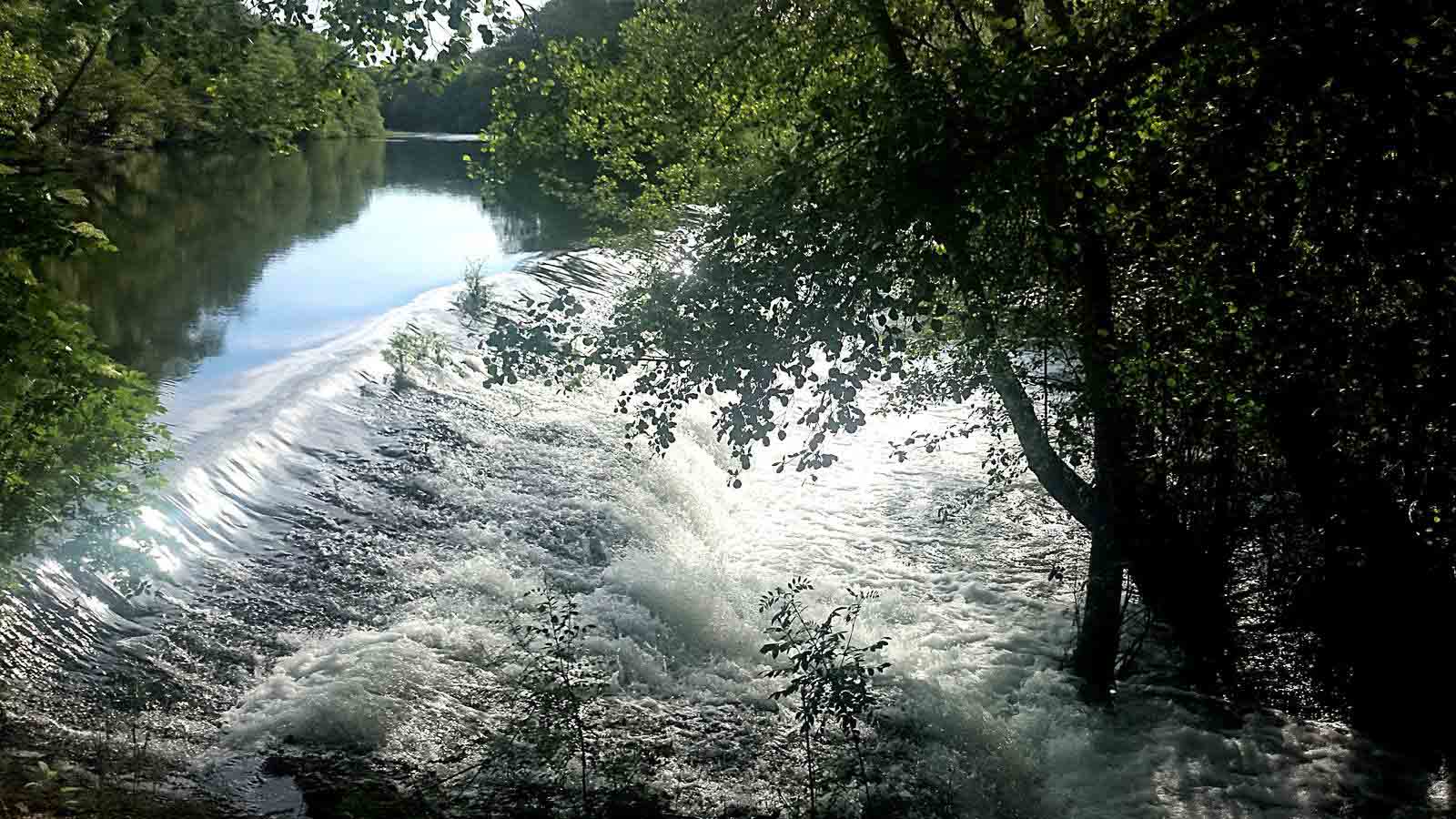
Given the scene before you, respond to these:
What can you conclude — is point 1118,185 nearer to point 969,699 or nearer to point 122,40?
point 969,699

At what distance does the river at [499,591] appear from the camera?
7.03m

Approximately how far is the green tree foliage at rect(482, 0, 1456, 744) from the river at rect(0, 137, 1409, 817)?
3.89 feet

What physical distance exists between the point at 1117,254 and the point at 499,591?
5.69 metres

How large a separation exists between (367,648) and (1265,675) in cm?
669

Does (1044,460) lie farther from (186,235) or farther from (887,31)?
(186,235)

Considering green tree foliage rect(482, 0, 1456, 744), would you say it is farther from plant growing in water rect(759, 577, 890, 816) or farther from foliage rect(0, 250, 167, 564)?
foliage rect(0, 250, 167, 564)

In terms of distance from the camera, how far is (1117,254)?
686cm

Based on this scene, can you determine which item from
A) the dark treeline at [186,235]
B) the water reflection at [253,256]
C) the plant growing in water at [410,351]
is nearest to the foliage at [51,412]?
the dark treeline at [186,235]

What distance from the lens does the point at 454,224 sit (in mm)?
32438

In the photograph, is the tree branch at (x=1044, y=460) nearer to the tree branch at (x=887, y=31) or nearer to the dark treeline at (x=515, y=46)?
the tree branch at (x=887, y=31)

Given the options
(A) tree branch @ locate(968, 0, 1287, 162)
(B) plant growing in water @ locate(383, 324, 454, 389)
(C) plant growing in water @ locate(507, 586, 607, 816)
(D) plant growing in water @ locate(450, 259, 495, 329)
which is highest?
(A) tree branch @ locate(968, 0, 1287, 162)

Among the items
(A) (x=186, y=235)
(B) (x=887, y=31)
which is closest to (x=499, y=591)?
(B) (x=887, y=31)

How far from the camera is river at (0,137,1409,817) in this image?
7027mm

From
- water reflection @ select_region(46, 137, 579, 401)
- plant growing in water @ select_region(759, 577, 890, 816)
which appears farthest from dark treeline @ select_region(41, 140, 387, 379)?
plant growing in water @ select_region(759, 577, 890, 816)
